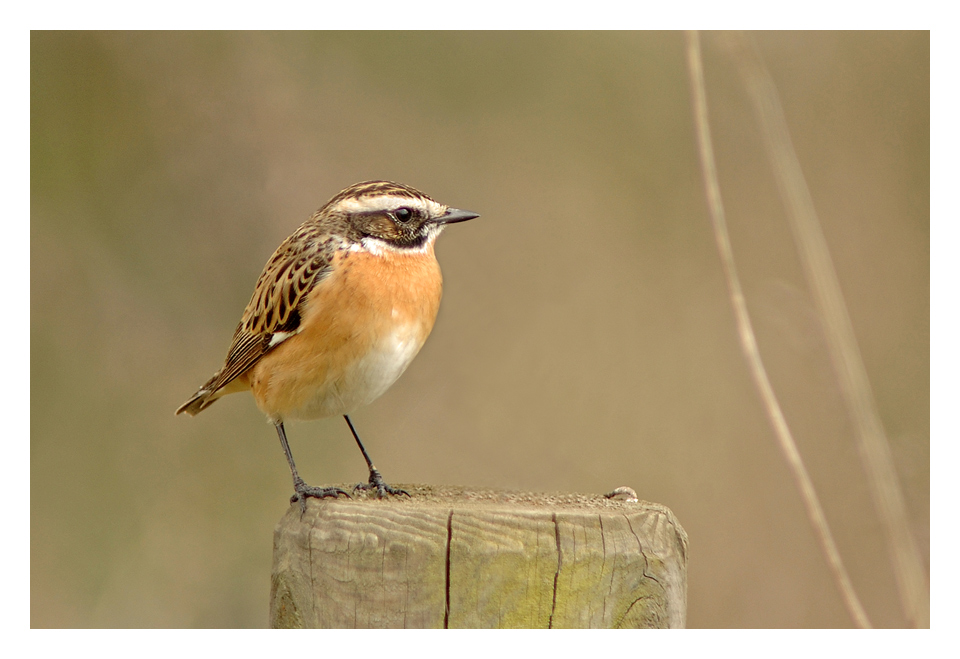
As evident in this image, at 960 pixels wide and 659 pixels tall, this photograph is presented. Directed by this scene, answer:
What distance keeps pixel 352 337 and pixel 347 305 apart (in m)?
0.15

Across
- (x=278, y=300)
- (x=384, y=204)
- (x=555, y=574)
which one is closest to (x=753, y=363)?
(x=555, y=574)

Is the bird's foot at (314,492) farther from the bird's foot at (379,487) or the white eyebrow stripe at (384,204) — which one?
the white eyebrow stripe at (384,204)

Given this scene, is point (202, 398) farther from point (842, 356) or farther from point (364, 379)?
point (842, 356)

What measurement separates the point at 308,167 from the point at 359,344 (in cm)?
349

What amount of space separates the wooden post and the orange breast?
1.23m

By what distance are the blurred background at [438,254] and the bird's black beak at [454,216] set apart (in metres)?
2.37

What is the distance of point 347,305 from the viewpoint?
Result: 3984 millimetres

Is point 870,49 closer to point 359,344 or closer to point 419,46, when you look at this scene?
point 419,46

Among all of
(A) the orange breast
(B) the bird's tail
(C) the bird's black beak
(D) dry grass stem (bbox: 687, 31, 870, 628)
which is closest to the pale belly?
(A) the orange breast

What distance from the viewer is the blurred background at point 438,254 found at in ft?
20.1

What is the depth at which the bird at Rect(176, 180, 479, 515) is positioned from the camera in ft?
13.1

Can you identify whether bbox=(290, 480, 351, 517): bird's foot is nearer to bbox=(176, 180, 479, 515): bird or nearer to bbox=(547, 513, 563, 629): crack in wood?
bbox=(176, 180, 479, 515): bird

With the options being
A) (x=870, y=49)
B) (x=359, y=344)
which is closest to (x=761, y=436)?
(x=870, y=49)

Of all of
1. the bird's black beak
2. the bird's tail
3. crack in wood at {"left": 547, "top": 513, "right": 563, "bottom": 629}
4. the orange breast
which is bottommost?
crack in wood at {"left": 547, "top": 513, "right": 563, "bottom": 629}
